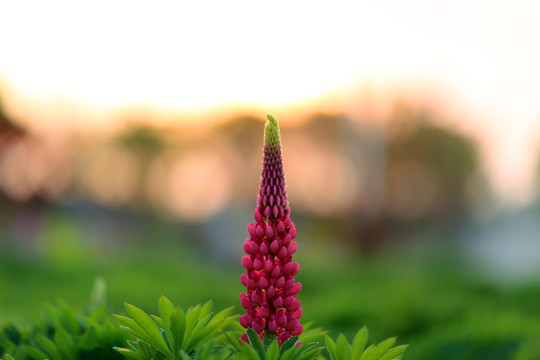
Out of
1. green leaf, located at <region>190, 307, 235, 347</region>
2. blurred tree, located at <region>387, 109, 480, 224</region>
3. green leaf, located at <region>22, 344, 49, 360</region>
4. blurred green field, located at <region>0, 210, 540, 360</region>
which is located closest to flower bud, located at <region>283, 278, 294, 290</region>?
green leaf, located at <region>190, 307, 235, 347</region>

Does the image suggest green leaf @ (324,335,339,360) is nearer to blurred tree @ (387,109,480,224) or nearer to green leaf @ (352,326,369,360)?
green leaf @ (352,326,369,360)

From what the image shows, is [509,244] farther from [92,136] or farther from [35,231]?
[35,231]

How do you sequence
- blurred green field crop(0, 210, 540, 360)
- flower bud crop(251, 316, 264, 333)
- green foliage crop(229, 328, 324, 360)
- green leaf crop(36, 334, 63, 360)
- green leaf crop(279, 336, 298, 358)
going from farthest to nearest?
blurred green field crop(0, 210, 540, 360)
green leaf crop(36, 334, 63, 360)
flower bud crop(251, 316, 264, 333)
green leaf crop(279, 336, 298, 358)
green foliage crop(229, 328, 324, 360)

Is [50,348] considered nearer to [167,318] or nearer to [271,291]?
[167,318]

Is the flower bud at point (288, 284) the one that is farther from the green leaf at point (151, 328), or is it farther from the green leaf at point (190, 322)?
the green leaf at point (151, 328)

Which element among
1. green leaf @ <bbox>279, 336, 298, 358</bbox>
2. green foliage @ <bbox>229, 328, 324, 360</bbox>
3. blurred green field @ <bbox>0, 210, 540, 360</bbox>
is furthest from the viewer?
blurred green field @ <bbox>0, 210, 540, 360</bbox>

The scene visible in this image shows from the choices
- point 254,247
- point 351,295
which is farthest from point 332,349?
point 351,295
